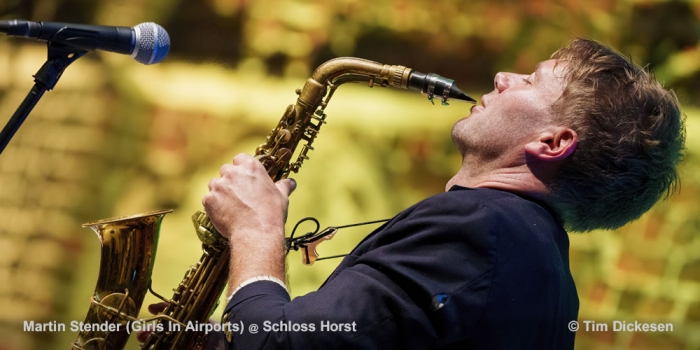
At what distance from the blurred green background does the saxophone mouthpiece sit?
1.21 metres

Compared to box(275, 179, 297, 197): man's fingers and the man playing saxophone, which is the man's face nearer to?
the man playing saxophone

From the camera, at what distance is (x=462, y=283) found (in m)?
1.44

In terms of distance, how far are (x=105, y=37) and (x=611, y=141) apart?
117cm

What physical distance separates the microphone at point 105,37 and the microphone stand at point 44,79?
0.02 meters

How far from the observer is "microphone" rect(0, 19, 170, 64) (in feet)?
Result: 5.28

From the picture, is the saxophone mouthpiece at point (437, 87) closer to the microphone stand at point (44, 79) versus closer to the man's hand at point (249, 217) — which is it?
the man's hand at point (249, 217)

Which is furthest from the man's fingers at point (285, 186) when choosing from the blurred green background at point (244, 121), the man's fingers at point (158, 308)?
the blurred green background at point (244, 121)

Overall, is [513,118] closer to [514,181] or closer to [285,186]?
[514,181]

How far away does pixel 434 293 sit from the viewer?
1.42 meters

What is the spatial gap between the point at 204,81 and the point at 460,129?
1766 millimetres

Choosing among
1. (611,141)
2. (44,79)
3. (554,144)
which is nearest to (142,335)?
(44,79)

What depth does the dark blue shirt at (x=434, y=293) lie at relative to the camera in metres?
1.42

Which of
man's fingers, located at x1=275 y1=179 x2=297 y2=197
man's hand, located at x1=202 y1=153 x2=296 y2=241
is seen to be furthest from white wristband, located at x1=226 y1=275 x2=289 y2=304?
man's fingers, located at x1=275 y1=179 x2=297 y2=197

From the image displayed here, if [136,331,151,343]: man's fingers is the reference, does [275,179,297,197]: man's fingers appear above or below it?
above
